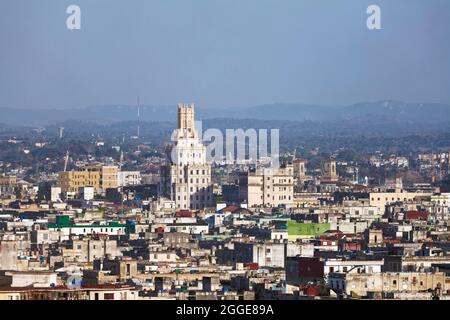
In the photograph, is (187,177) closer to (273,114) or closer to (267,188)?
(267,188)

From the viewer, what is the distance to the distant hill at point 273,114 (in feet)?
374

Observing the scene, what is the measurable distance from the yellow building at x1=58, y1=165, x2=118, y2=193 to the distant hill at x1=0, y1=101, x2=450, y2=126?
3.67 meters

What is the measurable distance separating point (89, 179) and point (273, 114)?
1738 inches

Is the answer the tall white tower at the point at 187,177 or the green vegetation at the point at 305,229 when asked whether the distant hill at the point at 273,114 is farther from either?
the green vegetation at the point at 305,229

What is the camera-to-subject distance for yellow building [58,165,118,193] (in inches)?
3930

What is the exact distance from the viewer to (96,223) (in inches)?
2628

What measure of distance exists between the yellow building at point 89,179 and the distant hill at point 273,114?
3665 mm
